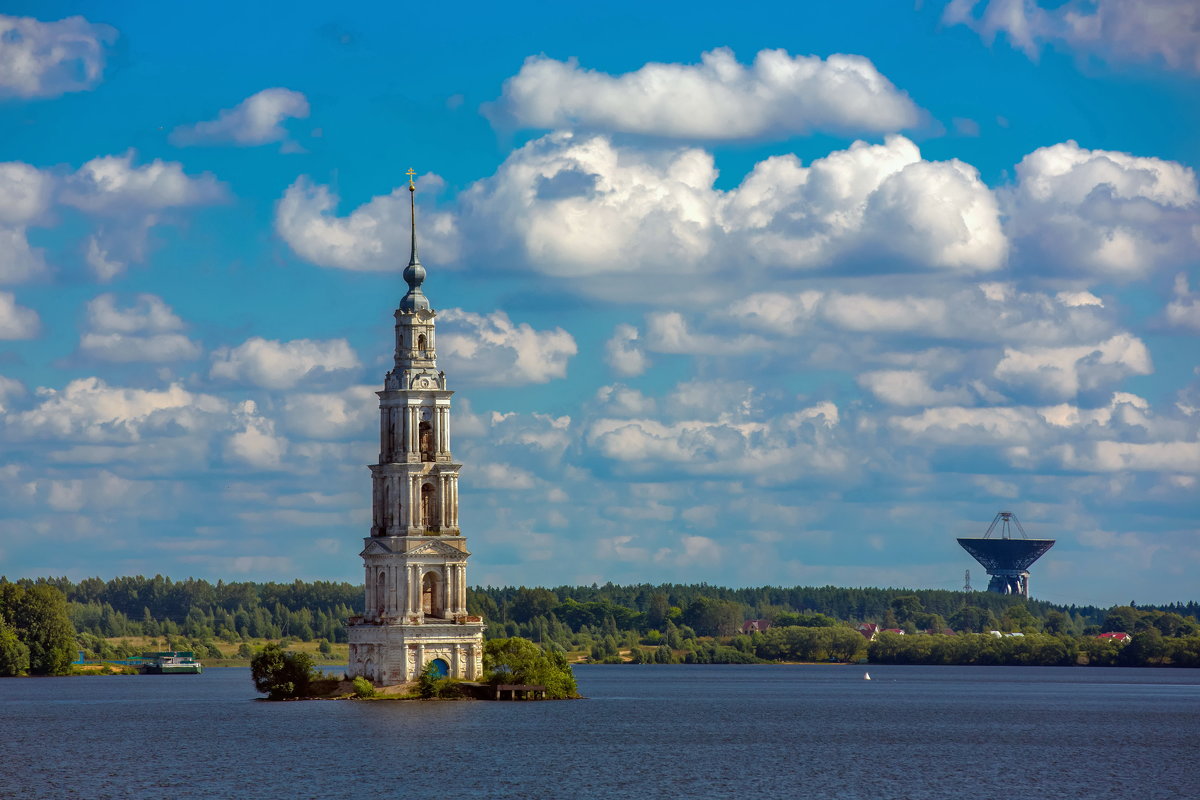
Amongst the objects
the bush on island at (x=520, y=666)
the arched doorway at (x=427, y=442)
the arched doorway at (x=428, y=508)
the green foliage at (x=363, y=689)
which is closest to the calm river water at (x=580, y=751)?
the green foliage at (x=363, y=689)

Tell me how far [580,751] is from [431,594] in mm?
31471

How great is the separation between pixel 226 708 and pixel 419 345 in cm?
3390

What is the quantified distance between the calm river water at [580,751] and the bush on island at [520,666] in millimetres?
2041

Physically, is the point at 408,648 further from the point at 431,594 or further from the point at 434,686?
the point at 431,594

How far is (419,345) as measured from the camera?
458 ft

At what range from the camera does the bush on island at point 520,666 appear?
463ft

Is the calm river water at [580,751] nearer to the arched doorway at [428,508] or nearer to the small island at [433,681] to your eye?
the small island at [433,681]

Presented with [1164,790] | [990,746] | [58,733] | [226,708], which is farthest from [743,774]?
[226,708]

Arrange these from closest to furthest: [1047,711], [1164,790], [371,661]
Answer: [1164,790] → [371,661] → [1047,711]

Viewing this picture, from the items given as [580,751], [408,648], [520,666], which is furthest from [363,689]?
[580,751]

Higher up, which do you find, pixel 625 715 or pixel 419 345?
pixel 419 345

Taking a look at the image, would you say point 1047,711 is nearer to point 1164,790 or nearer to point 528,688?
point 528,688

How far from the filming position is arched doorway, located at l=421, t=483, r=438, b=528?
139 metres

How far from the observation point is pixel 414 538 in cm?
13625
